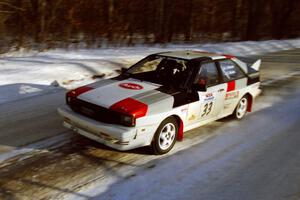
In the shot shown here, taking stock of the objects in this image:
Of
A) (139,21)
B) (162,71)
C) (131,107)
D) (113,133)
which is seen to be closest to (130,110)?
(131,107)

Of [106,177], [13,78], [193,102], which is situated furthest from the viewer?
[13,78]

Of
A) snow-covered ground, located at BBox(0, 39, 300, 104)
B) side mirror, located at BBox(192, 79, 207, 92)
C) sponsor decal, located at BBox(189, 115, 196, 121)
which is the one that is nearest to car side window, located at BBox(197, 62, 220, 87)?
side mirror, located at BBox(192, 79, 207, 92)

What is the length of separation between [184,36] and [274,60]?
30.9 feet

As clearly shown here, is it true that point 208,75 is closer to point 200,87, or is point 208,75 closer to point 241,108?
point 200,87

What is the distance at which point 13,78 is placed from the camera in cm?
989

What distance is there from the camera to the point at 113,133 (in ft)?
16.5

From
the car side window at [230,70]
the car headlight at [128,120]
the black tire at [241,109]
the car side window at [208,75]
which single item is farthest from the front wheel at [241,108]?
the car headlight at [128,120]

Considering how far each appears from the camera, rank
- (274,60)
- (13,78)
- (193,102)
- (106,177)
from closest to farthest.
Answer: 1. (106,177)
2. (193,102)
3. (13,78)
4. (274,60)

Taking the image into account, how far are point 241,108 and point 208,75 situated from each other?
1.52 m

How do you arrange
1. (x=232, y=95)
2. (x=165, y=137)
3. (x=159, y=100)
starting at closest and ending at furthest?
1. (x=159, y=100)
2. (x=165, y=137)
3. (x=232, y=95)

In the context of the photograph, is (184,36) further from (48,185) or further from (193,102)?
(48,185)

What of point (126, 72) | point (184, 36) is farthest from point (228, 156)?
point (184, 36)

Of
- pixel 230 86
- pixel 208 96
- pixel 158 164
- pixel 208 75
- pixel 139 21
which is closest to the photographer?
pixel 158 164

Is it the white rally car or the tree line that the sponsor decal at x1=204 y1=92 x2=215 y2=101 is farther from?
the tree line
